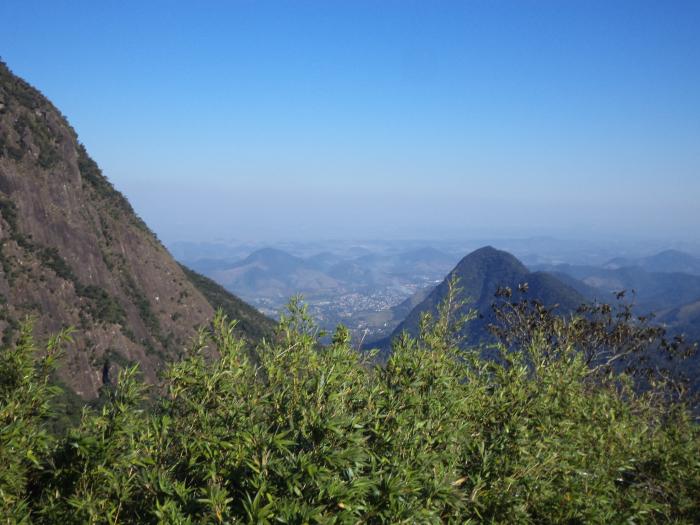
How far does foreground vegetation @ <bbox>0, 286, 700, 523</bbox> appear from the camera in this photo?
4.24m

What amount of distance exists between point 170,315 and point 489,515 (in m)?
53.9

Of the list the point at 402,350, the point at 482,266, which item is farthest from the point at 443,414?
the point at 482,266

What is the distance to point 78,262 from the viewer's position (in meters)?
47.9

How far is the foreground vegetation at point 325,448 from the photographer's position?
4.24 meters

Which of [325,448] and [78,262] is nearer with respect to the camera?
[325,448]

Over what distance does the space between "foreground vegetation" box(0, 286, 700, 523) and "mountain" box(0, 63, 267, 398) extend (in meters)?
32.7

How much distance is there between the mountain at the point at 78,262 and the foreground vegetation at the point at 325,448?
107ft

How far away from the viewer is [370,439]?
17.3 feet

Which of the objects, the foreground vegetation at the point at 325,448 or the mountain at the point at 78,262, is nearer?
the foreground vegetation at the point at 325,448

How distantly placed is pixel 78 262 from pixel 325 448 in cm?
5111

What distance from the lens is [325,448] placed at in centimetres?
426

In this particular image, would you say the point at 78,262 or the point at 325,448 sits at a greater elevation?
the point at 325,448

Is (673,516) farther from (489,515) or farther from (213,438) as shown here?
(213,438)

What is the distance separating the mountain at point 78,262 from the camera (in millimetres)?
40688
